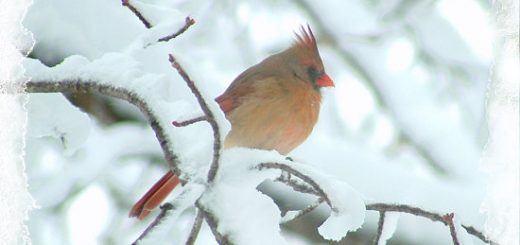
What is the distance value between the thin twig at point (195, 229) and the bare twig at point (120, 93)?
0.23ft

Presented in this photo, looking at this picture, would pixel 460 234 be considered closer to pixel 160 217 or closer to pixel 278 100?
pixel 160 217

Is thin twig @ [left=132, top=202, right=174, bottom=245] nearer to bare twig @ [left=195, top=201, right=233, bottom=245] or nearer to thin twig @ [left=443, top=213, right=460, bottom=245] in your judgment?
bare twig @ [left=195, top=201, right=233, bottom=245]

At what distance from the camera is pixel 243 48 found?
4.94 metres

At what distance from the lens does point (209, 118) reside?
1264 mm

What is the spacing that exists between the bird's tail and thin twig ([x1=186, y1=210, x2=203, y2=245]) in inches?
34.5

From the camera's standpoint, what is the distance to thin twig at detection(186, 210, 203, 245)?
1.33 m

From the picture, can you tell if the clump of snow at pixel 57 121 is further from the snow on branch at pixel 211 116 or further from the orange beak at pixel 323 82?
the orange beak at pixel 323 82

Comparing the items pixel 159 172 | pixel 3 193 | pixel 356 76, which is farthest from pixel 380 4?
pixel 3 193

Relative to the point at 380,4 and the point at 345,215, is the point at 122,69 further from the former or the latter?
the point at 380,4

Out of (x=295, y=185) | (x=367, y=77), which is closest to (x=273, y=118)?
(x=295, y=185)

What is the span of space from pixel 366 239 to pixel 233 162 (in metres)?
1.32

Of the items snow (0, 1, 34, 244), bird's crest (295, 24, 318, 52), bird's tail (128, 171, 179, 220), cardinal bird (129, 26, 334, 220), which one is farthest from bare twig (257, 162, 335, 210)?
bird's crest (295, 24, 318, 52)

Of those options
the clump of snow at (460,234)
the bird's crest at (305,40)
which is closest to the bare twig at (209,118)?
the clump of snow at (460,234)

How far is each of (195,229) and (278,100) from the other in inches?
58.7
